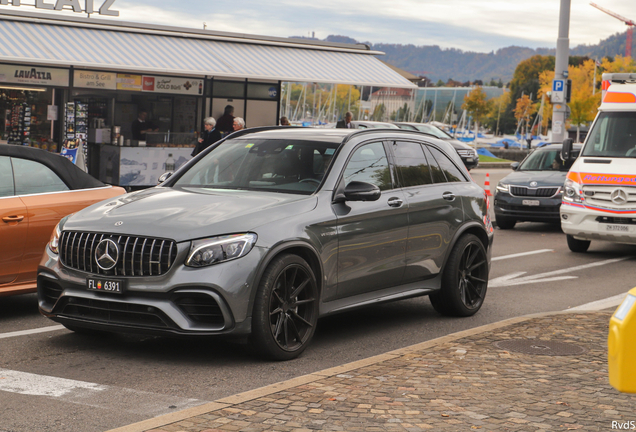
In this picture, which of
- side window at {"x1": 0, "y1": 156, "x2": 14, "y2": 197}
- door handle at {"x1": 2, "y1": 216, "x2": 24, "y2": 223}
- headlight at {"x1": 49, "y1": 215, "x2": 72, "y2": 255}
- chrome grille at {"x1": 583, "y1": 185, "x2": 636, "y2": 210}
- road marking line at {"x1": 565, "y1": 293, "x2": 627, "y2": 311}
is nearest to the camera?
headlight at {"x1": 49, "y1": 215, "x2": 72, "y2": 255}

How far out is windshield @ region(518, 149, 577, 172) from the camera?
17.7 metres

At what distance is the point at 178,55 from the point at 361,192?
15.0 m

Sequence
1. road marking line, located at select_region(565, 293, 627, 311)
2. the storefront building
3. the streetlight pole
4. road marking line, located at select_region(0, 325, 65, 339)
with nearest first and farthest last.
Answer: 1. road marking line, located at select_region(0, 325, 65, 339)
2. road marking line, located at select_region(565, 293, 627, 311)
3. the storefront building
4. the streetlight pole

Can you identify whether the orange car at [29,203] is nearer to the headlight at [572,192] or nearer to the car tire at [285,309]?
the car tire at [285,309]

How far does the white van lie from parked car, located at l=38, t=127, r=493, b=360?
526 cm

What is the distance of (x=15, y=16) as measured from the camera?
63.1 ft

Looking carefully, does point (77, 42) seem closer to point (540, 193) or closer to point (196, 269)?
point (540, 193)

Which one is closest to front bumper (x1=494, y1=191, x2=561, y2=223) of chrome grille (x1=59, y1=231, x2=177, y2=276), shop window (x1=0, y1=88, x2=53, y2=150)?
shop window (x1=0, y1=88, x2=53, y2=150)

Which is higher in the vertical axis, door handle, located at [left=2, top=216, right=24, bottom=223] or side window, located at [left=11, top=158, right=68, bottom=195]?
side window, located at [left=11, top=158, right=68, bottom=195]

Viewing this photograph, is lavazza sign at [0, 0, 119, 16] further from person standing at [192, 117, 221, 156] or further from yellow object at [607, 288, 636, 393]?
yellow object at [607, 288, 636, 393]

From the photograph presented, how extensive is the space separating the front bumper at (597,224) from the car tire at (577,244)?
392 millimetres

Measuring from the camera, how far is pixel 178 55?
827 inches

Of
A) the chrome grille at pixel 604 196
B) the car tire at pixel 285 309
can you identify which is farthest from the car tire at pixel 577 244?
the car tire at pixel 285 309

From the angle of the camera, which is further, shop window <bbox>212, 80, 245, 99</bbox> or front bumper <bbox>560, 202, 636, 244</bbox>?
shop window <bbox>212, 80, 245, 99</bbox>
